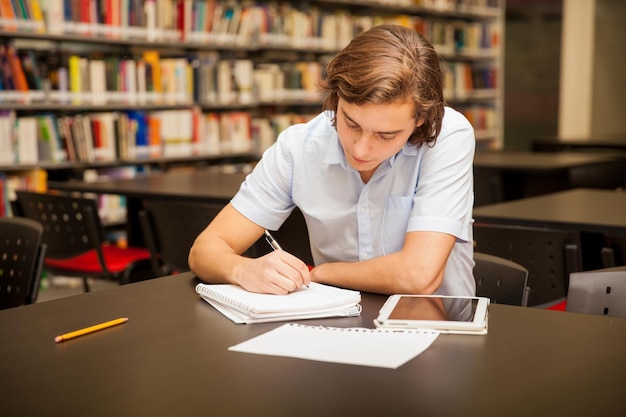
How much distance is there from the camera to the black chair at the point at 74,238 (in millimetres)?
3396

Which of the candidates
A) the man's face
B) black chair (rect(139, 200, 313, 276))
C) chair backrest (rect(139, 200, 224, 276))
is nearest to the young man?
the man's face

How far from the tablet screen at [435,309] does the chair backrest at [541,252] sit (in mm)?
1046

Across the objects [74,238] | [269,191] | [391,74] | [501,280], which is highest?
[391,74]

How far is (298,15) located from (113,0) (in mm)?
1653

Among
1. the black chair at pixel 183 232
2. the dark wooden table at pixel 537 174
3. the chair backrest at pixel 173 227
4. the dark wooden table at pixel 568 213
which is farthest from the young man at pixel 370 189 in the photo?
the dark wooden table at pixel 537 174

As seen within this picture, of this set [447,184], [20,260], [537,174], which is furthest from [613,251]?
[537,174]

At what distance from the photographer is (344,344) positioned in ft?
4.24

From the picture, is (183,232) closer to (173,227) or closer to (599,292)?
(173,227)

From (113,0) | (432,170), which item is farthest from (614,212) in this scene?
(113,0)

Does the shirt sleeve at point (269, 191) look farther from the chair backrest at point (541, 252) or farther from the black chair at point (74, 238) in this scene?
the black chair at point (74, 238)

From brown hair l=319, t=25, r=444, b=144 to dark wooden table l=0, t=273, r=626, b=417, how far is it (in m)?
0.44

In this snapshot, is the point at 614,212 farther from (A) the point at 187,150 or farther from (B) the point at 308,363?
(A) the point at 187,150

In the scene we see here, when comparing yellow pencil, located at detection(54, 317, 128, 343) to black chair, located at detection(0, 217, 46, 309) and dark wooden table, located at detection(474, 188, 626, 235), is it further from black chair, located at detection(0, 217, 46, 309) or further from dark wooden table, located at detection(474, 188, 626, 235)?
dark wooden table, located at detection(474, 188, 626, 235)

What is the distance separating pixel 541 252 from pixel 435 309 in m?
1.14
